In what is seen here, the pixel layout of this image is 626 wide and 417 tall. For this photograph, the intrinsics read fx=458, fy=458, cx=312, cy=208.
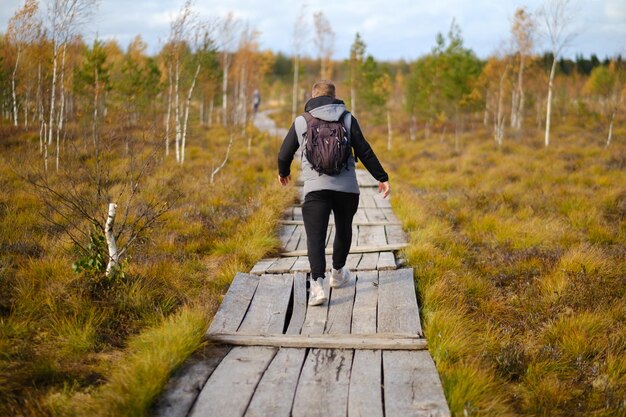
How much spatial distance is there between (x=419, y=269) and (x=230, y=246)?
2.64 m

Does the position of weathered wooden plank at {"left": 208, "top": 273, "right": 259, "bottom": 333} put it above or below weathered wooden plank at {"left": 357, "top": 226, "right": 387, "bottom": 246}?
below

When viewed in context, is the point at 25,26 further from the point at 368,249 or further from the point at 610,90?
the point at 610,90

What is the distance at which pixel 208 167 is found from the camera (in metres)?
14.1

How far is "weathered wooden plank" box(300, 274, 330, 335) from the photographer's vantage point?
3.98 meters

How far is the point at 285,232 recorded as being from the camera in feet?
24.5

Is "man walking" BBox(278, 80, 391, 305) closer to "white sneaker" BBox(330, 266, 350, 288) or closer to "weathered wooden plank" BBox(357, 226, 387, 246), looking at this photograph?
"white sneaker" BBox(330, 266, 350, 288)

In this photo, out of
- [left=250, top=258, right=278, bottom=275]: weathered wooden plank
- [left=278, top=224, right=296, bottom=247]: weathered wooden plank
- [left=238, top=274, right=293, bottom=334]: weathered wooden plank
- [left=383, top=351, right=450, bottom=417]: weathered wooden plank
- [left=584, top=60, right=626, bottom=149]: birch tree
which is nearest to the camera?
[left=383, top=351, right=450, bottom=417]: weathered wooden plank

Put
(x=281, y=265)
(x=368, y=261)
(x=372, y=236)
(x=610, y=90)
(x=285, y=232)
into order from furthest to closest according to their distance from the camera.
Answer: (x=610, y=90) → (x=285, y=232) → (x=372, y=236) → (x=368, y=261) → (x=281, y=265)

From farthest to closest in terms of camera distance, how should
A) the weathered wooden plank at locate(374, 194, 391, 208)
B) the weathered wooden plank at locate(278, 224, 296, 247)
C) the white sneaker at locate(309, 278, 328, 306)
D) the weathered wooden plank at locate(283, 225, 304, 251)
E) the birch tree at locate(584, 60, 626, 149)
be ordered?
the birch tree at locate(584, 60, 626, 149) < the weathered wooden plank at locate(374, 194, 391, 208) < the weathered wooden plank at locate(278, 224, 296, 247) < the weathered wooden plank at locate(283, 225, 304, 251) < the white sneaker at locate(309, 278, 328, 306)

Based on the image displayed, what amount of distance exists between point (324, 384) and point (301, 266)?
2562mm

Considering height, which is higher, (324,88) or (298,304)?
(324,88)

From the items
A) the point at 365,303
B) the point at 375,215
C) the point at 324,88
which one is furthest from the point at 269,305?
the point at 375,215

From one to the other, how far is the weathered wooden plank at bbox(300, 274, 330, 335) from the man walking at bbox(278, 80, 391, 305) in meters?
0.07

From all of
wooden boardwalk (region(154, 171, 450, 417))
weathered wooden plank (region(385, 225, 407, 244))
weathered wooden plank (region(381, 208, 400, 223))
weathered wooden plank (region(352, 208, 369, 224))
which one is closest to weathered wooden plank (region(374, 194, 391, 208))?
weathered wooden plank (region(381, 208, 400, 223))
